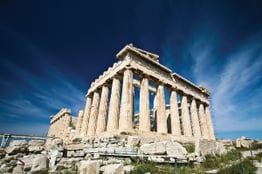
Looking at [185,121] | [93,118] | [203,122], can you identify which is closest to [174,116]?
[185,121]

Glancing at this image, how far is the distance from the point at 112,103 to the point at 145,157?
10.0m

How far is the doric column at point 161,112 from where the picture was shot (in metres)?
17.1

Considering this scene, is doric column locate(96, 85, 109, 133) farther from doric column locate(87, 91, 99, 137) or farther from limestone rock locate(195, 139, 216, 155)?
limestone rock locate(195, 139, 216, 155)

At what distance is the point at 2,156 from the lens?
25.9 feet

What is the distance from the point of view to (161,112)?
1784 centimetres

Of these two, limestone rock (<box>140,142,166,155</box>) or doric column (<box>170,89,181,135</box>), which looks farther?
doric column (<box>170,89,181,135</box>)

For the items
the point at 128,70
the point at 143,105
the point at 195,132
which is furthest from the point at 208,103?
the point at 128,70

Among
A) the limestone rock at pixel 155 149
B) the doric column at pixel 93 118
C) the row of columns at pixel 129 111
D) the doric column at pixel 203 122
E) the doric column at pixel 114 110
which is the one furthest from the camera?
the doric column at pixel 203 122

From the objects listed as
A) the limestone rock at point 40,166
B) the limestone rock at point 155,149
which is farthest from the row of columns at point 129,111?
the limestone rock at point 40,166

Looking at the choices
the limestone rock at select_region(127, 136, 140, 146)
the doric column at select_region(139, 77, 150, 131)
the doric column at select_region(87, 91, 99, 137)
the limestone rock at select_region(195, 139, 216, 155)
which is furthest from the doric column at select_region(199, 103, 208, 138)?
the limestone rock at select_region(127, 136, 140, 146)

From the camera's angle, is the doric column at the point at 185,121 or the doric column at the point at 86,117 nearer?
the doric column at the point at 185,121

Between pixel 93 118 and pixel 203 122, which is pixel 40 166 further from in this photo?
pixel 203 122

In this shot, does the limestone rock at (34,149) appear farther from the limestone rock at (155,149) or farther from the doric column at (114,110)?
the doric column at (114,110)

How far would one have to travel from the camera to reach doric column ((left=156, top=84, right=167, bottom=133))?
56.1 feet
